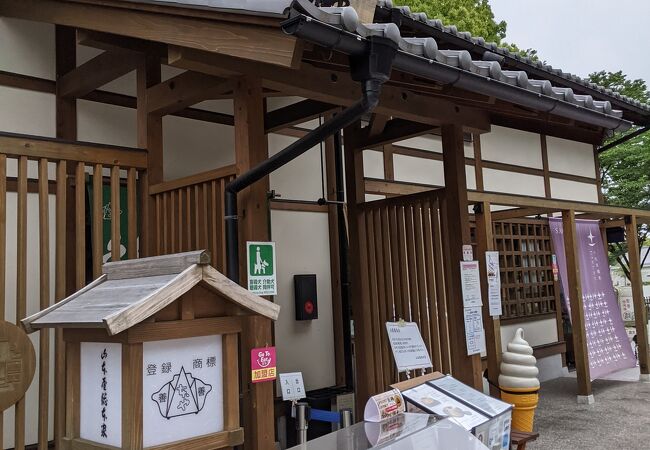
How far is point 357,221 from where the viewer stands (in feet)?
18.1

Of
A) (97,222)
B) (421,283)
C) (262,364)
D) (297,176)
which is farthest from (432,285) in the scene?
(97,222)

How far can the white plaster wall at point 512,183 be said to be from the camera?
891cm

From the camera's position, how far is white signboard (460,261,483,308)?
4.89 metres

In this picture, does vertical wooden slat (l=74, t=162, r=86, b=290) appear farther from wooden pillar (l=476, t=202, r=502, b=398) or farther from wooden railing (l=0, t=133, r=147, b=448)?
wooden pillar (l=476, t=202, r=502, b=398)

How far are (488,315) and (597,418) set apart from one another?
73.2 inches

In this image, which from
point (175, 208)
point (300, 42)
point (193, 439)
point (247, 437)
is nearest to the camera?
point (193, 439)

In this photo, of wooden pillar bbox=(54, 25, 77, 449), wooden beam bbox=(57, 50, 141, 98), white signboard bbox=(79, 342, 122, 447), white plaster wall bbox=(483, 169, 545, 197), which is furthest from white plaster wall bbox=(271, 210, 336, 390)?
white plaster wall bbox=(483, 169, 545, 197)

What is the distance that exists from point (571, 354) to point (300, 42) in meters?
9.42

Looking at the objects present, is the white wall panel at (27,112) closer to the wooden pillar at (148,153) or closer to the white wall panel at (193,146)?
the wooden pillar at (148,153)

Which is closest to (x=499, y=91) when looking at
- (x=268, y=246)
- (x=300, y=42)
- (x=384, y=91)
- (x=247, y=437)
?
(x=384, y=91)

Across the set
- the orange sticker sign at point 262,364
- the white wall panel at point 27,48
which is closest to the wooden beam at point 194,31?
the white wall panel at point 27,48

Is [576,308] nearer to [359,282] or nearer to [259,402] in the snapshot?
[359,282]

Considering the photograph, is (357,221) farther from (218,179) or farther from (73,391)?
(73,391)

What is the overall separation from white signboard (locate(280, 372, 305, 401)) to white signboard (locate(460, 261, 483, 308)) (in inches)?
61.0
